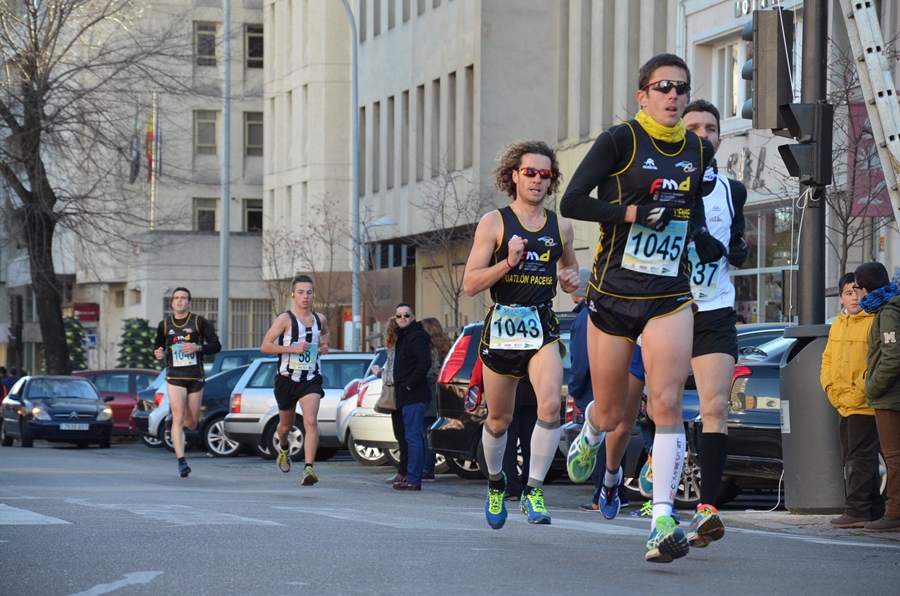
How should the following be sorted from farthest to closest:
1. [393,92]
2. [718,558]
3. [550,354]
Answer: [393,92], [550,354], [718,558]

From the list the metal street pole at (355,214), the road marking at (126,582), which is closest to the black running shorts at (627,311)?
the road marking at (126,582)

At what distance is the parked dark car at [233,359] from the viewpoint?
97.3 feet

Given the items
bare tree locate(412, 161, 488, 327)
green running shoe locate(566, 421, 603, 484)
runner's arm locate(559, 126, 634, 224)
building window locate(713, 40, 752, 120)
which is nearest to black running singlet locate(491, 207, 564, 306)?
green running shoe locate(566, 421, 603, 484)

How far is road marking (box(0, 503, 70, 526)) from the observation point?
997 cm

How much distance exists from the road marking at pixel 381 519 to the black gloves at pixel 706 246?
2512 millimetres

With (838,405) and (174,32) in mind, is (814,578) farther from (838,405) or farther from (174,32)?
(174,32)

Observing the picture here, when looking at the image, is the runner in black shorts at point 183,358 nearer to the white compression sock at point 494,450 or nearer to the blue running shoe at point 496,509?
the white compression sock at point 494,450

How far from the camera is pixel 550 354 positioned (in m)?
9.19

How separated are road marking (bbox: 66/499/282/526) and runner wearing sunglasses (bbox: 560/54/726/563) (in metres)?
3.20

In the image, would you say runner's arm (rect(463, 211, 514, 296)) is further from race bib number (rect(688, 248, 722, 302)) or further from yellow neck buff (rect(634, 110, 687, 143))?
yellow neck buff (rect(634, 110, 687, 143))

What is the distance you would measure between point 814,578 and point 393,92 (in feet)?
130

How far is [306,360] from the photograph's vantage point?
16969mm

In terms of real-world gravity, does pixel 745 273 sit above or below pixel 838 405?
above

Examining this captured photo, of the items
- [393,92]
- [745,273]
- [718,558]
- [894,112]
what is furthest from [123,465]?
[393,92]
